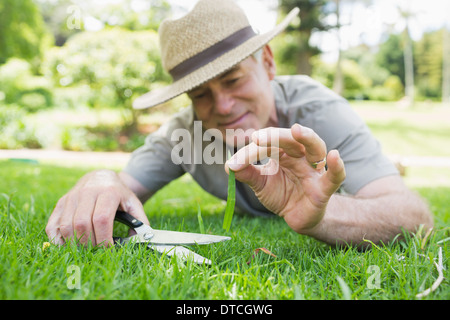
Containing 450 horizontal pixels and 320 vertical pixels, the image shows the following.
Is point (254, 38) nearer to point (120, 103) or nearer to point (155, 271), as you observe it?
point (155, 271)

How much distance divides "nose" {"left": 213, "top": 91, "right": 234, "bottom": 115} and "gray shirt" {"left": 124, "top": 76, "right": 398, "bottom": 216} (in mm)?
478

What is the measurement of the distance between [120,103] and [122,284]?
470 inches

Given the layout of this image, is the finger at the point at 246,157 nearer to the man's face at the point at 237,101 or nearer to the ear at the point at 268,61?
the man's face at the point at 237,101

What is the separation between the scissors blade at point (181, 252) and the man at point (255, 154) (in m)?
0.25

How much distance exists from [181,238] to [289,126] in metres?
1.31

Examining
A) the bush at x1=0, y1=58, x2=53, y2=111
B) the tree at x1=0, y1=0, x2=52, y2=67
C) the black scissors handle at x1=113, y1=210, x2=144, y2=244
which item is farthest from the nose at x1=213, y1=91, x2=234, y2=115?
the tree at x1=0, y1=0, x2=52, y2=67

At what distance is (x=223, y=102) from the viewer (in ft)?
7.26

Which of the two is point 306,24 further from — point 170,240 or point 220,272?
point 220,272

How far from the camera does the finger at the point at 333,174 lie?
1.22m

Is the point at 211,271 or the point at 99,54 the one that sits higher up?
the point at 99,54

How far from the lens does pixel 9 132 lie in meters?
10.7

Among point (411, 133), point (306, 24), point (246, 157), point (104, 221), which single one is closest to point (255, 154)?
point (246, 157)

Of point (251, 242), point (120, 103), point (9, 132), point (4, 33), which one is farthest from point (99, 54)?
point (251, 242)

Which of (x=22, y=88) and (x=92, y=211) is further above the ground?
(x=92, y=211)
